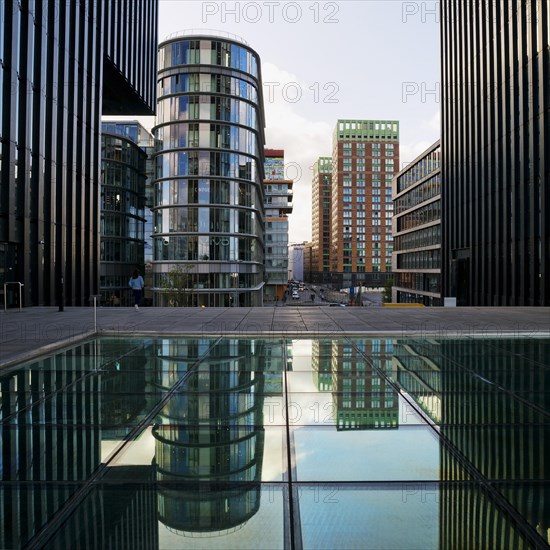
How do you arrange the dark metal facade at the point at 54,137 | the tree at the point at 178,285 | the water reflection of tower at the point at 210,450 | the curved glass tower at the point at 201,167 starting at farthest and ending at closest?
the curved glass tower at the point at 201,167 → the tree at the point at 178,285 → the dark metal facade at the point at 54,137 → the water reflection of tower at the point at 210,450

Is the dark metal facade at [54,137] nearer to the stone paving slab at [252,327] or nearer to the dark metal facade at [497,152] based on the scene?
the stone paving slab at [252,327]

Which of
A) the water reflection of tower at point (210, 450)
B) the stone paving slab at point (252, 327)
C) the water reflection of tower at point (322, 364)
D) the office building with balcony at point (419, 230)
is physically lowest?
the water reflection of tower at point (210, 450)

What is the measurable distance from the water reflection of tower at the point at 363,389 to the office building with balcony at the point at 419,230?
159 ft

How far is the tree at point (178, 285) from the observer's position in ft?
172

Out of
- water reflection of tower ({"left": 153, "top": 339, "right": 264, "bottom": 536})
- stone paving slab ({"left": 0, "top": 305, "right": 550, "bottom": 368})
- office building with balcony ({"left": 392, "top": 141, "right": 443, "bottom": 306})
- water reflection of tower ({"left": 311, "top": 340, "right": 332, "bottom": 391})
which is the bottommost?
water reflection of tower ({"left": 153, "top": 339, "right": 264, "bottom": 536})

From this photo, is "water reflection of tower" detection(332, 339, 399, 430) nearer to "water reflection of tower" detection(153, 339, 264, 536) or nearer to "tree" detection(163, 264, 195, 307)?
"water reflection of tower" detection(153, 339, 264, 536)

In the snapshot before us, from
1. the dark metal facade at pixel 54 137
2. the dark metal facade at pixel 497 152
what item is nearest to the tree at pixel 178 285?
the dark metal facade at pixel 54 137

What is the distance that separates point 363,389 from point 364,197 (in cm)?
16465

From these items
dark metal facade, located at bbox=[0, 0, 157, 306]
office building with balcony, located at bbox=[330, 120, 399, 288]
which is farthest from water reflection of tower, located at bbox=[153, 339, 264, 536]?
office building with balcony, located at bbox=[330, 120, 399, 288]

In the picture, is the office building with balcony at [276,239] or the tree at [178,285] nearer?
the tree at [178,285]

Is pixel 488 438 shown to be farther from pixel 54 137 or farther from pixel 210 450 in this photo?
pixel 54 137

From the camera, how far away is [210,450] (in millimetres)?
4930

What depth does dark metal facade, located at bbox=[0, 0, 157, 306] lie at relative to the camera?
2359 centimetres

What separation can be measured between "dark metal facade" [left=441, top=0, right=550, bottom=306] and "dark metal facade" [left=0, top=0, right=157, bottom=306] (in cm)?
2953
